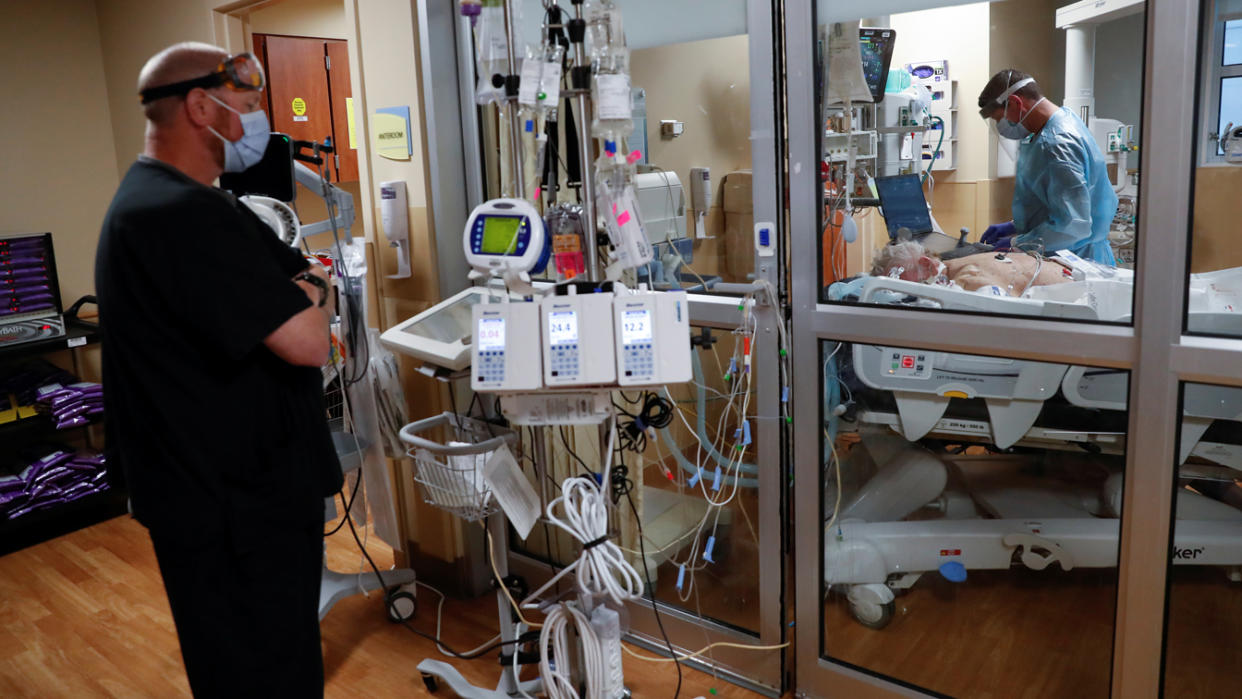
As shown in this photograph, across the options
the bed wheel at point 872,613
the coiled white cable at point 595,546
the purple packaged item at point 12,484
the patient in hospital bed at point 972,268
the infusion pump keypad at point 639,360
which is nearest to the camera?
the infusion pump keypad at point 639,360

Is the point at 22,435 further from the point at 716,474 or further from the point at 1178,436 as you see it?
the point at 1178,436

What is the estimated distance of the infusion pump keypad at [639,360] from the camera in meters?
1.89

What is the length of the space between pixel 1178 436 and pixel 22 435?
4206 mm

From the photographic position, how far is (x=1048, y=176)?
2.47 m

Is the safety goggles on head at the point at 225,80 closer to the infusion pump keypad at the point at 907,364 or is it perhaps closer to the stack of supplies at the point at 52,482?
the infusion pump keypad at the point at 907,364

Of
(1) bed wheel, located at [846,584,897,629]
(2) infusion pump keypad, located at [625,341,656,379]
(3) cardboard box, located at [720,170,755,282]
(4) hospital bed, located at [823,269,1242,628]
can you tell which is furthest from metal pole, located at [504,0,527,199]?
(1) bed wheel, located at [846,584,897,629]

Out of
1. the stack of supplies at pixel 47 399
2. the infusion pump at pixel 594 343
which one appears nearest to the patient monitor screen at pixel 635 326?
the infusion pump at pixel 594 343

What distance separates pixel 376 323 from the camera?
10.3ft

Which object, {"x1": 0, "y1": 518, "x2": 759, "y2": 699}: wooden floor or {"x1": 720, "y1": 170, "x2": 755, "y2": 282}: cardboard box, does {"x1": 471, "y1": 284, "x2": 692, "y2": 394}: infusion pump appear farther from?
{"x1": 0, "y1": 518, "x2": 759, "y2": 699}: wooden floor

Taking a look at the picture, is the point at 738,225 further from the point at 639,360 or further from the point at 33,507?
the point at 33,507

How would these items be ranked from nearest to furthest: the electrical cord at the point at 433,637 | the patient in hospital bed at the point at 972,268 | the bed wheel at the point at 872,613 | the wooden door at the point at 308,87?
1. the patient in hospital bed at the point at 972,268
2. the bed wheel at the point at 872,613
3. the electrical cord at the point at 433,637
4. the wooden door at the point at 308,87

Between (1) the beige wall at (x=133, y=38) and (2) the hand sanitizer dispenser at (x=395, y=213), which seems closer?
(2) the hand sanitizer dispenser at (x=395, y=213)

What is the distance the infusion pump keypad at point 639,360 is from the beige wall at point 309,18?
379cm

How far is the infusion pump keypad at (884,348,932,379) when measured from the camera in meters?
2.19
